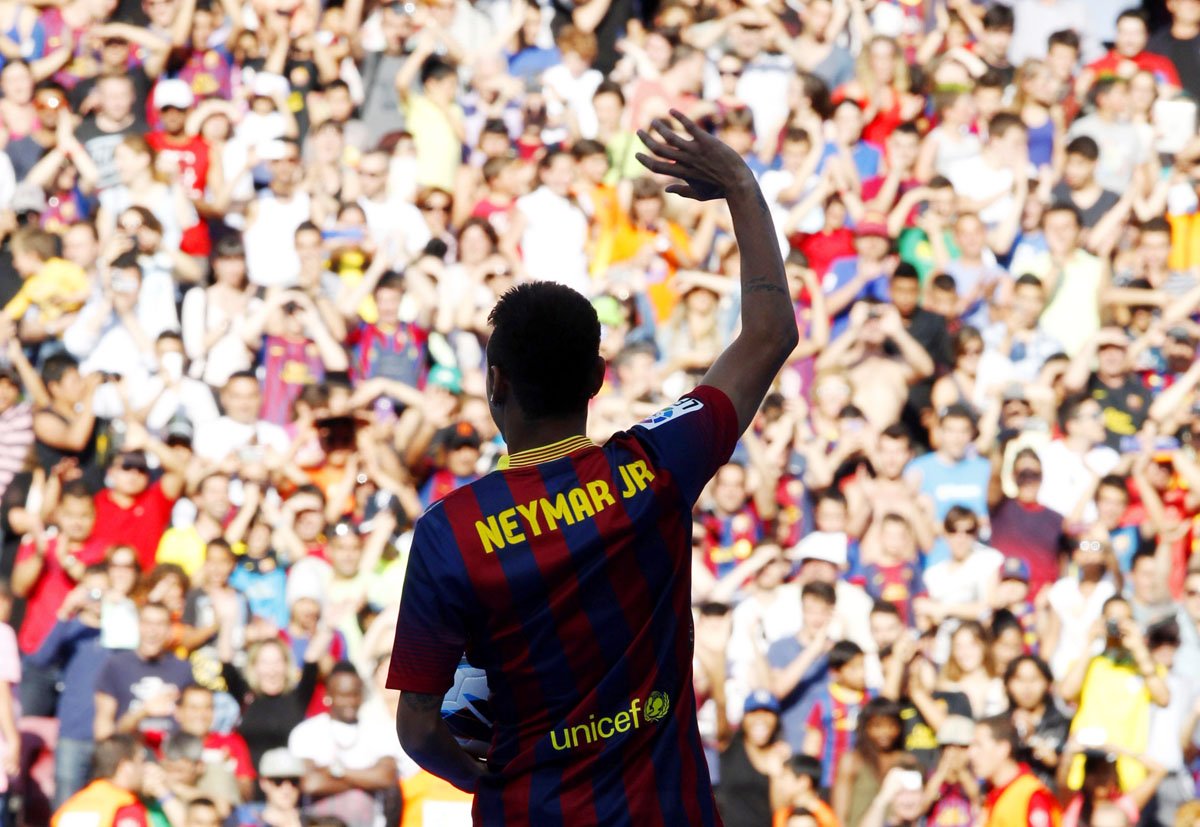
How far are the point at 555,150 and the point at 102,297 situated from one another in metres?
2.53

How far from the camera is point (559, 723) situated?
2.38 meters

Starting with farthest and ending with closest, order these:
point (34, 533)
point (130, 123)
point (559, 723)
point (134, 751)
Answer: point (130, 123), point (34, 533), point (134, 751), point (559, 723)

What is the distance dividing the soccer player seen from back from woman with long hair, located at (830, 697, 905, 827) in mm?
5484

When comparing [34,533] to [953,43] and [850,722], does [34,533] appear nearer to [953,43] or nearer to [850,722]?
[850,722]

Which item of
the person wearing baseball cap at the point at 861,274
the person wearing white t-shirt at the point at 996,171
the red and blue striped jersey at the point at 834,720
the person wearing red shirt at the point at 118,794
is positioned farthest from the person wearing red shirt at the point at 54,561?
the person wearing white t-shirt at the point at 996,171

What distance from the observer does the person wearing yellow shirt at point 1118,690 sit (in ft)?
26.0

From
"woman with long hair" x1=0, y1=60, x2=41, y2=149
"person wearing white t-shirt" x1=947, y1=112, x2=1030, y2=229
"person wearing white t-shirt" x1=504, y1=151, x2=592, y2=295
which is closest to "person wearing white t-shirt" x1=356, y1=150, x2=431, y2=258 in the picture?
"person wearing white t-shirt" x1=504, y1=151, x2=592, y2=295

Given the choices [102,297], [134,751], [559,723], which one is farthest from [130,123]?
[559,723]

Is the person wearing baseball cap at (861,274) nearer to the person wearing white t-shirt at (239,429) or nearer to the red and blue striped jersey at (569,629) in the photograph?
the person wearing white t-shirt at (239,429)

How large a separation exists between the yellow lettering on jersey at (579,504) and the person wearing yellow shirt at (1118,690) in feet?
19.7

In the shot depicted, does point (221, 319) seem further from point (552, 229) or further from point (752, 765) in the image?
point (752, 765)

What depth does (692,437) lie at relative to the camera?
2.49m

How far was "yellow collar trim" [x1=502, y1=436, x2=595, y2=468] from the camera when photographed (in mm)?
2449

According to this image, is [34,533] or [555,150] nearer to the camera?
[34,533]
